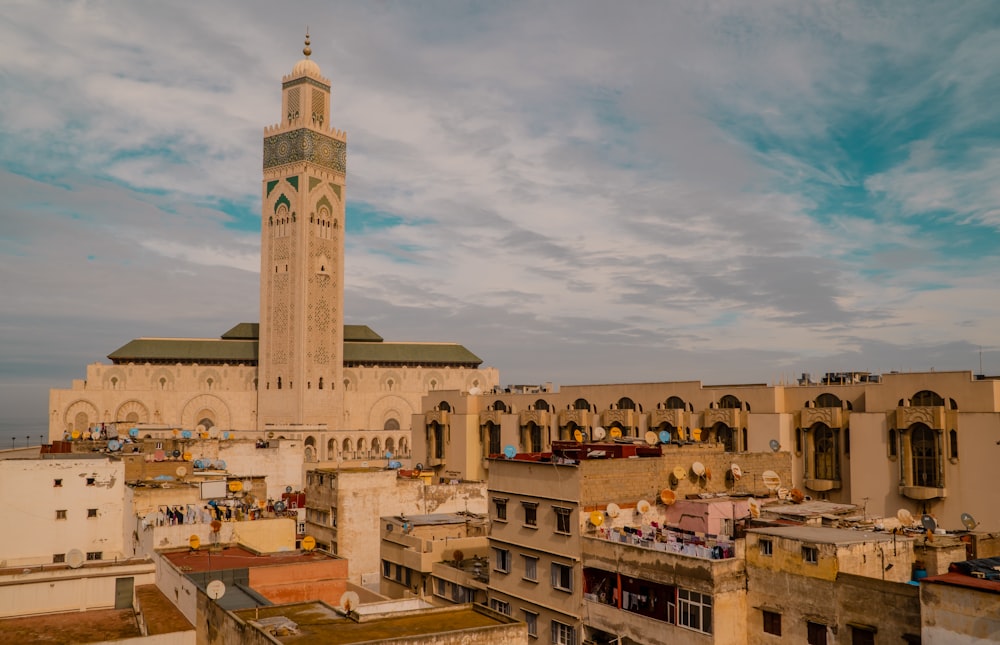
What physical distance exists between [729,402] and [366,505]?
1210 inches

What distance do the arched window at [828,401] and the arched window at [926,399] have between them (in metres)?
6.62

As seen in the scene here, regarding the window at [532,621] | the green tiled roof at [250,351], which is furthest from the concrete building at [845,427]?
the green tiled roof at [250,351]

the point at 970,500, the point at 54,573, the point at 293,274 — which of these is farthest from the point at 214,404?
the point at 970,500

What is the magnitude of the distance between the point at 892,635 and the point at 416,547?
26578mm

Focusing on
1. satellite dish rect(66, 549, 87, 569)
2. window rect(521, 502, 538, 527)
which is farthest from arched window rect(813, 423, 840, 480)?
satellite dish rect(66, 549, 87, 569)

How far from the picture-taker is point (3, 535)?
Result: 44531 millimetres

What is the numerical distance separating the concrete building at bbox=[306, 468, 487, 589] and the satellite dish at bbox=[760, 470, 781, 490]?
23401mm

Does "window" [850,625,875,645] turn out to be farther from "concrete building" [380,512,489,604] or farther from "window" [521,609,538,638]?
"concrete building" [380,512,489,604]

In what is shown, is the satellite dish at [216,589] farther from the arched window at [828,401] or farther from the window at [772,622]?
the arched window at [828,401]

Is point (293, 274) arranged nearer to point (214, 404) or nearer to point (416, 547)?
point (214, 404)

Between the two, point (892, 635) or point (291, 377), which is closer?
point (892, 635)

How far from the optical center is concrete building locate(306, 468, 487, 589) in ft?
187

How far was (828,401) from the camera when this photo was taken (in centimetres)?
6191

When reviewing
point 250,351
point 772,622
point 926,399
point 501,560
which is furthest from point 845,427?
point 250,351
